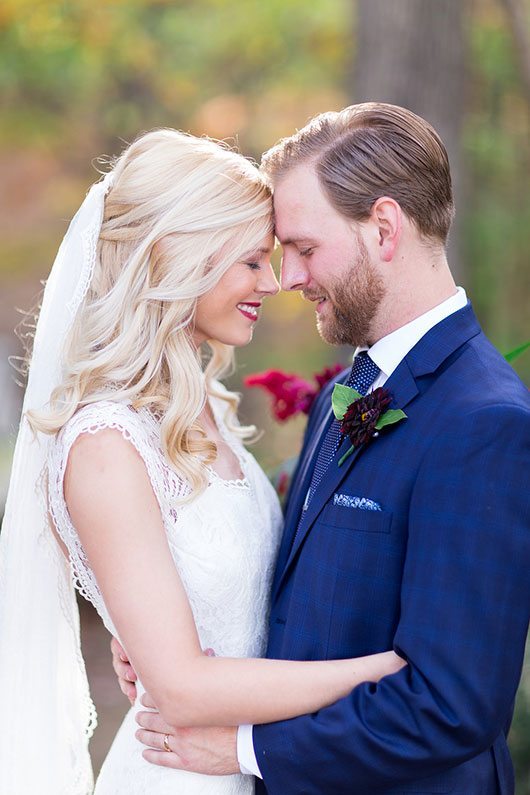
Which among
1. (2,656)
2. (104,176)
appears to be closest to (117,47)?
(104,176)

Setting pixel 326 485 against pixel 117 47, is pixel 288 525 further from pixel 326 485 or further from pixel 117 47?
pixel 117 47

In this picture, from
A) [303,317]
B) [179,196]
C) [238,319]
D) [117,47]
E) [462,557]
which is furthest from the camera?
[303,317]

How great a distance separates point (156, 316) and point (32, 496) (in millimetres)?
601

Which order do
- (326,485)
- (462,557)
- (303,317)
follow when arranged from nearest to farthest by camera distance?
(462,557), (326,485), (303,317)

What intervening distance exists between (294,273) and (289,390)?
2.43 feet

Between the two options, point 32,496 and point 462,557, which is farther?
point 32,496

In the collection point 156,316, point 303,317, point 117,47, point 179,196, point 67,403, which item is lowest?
point 303,317

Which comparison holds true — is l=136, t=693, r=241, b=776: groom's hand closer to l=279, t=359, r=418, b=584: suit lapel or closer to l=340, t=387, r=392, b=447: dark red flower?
l=279, t=359, r=418, b=584: suit lapel

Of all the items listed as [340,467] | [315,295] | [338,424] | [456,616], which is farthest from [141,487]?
[456,616]

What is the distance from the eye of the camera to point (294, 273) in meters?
2.64

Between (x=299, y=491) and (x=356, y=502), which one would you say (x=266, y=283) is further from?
(x=356, y=502)

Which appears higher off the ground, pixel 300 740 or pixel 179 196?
pixel 179 196

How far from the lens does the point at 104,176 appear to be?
2.85 metres

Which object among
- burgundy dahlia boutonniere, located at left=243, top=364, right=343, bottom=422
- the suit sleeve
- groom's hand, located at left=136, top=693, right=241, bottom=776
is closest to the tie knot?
the suit sleeve
